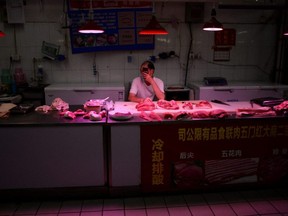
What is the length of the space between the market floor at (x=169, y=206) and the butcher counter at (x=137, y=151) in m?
0.13

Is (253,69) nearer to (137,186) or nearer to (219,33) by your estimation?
(219,33)

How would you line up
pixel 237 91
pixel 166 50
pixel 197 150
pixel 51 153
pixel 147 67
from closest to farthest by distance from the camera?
pixel 51 153, pixel 197 150, pixel 147 67, pixel 237 91, pixel 166 50

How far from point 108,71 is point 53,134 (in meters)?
2.83

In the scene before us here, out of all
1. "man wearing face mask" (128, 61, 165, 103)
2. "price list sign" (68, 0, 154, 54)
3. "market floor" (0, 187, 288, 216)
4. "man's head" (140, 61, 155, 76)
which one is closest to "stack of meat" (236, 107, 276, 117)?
"market floor" (0, 187, 288, 216)

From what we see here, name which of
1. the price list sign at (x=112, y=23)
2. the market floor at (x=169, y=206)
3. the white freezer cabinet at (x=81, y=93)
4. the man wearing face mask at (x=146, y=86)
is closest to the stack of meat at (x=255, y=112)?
the market floor at (x=169, y=206)

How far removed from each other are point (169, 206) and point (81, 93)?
275 centimetres

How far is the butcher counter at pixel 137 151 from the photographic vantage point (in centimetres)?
317

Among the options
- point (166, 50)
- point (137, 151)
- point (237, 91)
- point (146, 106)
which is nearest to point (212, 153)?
point (137, 151)

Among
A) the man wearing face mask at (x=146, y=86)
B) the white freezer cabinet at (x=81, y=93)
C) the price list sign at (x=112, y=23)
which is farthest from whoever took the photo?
the price list sign at (x=112, y=23)

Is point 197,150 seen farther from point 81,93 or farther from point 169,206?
point 81,93

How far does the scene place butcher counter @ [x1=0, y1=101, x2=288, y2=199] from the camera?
10.4 feet

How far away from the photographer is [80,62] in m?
5.70

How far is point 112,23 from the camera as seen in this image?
5500 millimetres

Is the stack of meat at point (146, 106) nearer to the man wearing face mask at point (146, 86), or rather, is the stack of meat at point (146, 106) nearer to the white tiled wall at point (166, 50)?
the man wearing face mask at point (146, 86)
